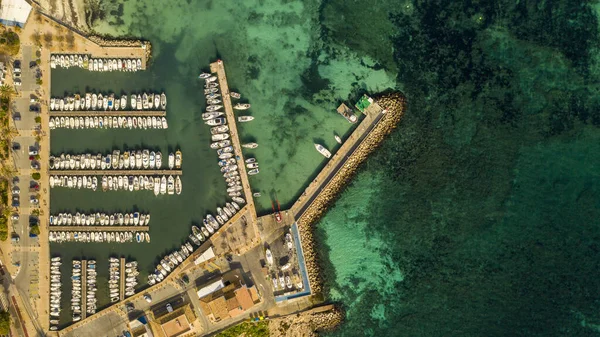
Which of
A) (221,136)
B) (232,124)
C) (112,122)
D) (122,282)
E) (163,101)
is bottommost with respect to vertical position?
(122,282)

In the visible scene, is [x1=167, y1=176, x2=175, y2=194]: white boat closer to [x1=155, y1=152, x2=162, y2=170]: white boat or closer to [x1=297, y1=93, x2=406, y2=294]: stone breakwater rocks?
[x1=155, y1=152, x2=162, y2=170]: white boat

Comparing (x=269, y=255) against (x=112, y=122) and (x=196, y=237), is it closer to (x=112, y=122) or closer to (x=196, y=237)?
(x=196, y=237)

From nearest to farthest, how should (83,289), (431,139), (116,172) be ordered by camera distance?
(431,139) < (116,172) < (83,289)

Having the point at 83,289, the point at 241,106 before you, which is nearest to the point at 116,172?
the point at 83,289

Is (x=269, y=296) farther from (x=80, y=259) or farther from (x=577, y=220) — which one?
(x=577, y=220)

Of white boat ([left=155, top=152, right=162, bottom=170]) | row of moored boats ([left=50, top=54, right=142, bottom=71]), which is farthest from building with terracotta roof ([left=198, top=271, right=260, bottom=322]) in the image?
row of moored boats ([left=50, top=54, right=142, bottom=71])

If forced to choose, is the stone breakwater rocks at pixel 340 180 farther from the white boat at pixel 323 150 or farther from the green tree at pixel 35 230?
the green tree at pixel 35 230
